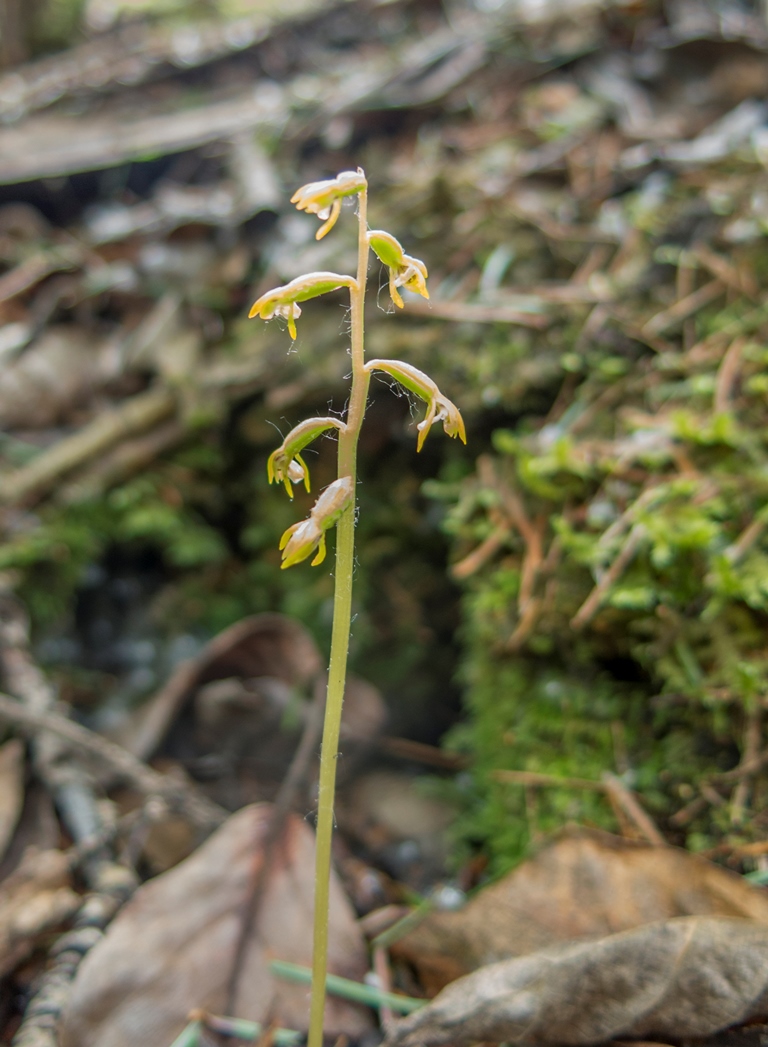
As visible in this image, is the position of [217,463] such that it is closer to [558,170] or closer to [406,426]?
[406,426]

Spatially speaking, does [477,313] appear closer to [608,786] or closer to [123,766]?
[608,786]

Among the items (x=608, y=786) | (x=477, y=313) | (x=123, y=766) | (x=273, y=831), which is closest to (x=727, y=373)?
(x=477, y=313)

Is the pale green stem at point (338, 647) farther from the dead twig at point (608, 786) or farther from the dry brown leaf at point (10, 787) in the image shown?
the dry brown leaf at point (10, 787)

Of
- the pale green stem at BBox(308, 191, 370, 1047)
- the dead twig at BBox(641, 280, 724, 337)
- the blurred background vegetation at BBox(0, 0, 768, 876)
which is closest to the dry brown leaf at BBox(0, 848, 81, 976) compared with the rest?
the pale green stem at BBox(308, 191, 370, 1047)

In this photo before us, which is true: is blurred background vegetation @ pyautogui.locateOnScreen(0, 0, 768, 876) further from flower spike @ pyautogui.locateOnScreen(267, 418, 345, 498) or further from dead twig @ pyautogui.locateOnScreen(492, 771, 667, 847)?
flower spike @ pyautogui.locateOnScreen(267, 418, 345, 498)

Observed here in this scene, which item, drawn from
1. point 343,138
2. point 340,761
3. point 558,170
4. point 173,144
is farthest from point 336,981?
point 173,144
